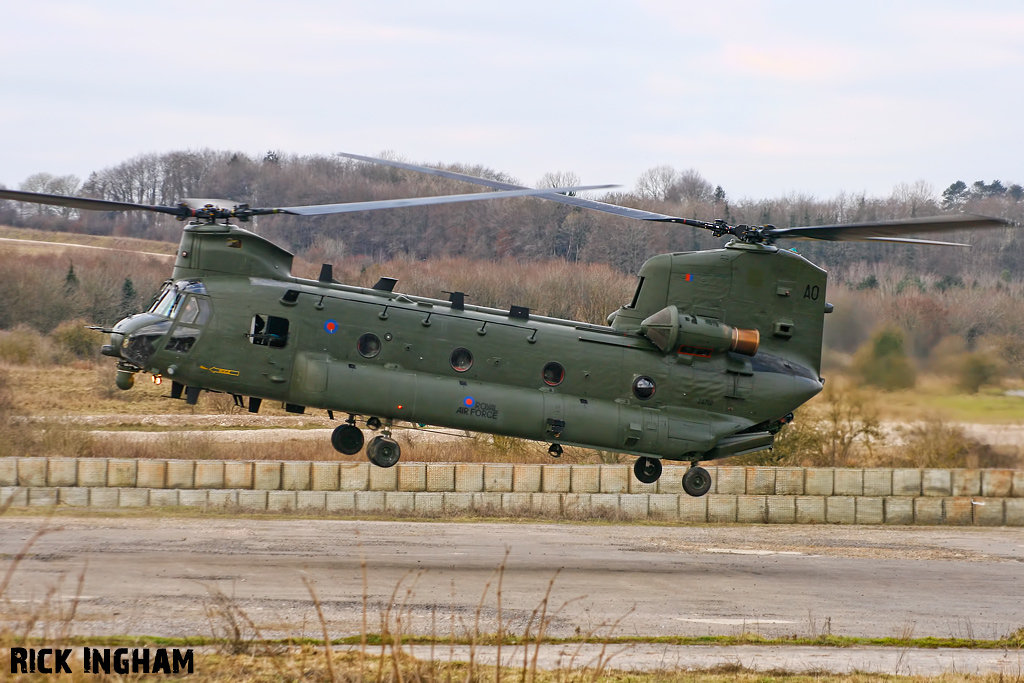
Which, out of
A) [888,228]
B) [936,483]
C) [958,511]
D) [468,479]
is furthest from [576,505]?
[888,228]

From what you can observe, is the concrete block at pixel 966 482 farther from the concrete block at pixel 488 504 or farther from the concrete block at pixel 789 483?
the concrete block at pixel 488 504

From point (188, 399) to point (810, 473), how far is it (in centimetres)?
2192

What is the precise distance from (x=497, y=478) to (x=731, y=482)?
7479 mm

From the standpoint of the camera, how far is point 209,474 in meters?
29.2

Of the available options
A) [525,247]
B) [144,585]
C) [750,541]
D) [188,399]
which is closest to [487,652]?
[188,399]

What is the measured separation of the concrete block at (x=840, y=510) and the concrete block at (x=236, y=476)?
1777 cm

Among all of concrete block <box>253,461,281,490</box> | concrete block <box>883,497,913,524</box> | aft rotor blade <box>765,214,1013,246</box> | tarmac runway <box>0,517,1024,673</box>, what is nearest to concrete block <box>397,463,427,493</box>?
tarmac runway <box>0,517,1024,673</box>

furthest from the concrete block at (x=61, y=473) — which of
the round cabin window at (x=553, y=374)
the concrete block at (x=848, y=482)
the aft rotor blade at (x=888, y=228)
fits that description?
the concrete block at (x=848, y=482)

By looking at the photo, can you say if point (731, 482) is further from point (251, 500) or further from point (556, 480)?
point (251, 500)

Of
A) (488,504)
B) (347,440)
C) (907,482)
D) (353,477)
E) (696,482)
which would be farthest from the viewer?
(907,482)

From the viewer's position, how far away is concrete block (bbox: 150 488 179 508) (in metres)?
28.6

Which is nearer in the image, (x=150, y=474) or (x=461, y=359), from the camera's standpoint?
(x=461, y=359)

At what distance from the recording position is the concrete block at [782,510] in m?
31.1

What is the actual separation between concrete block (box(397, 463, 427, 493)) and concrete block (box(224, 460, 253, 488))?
4369 millimetres
